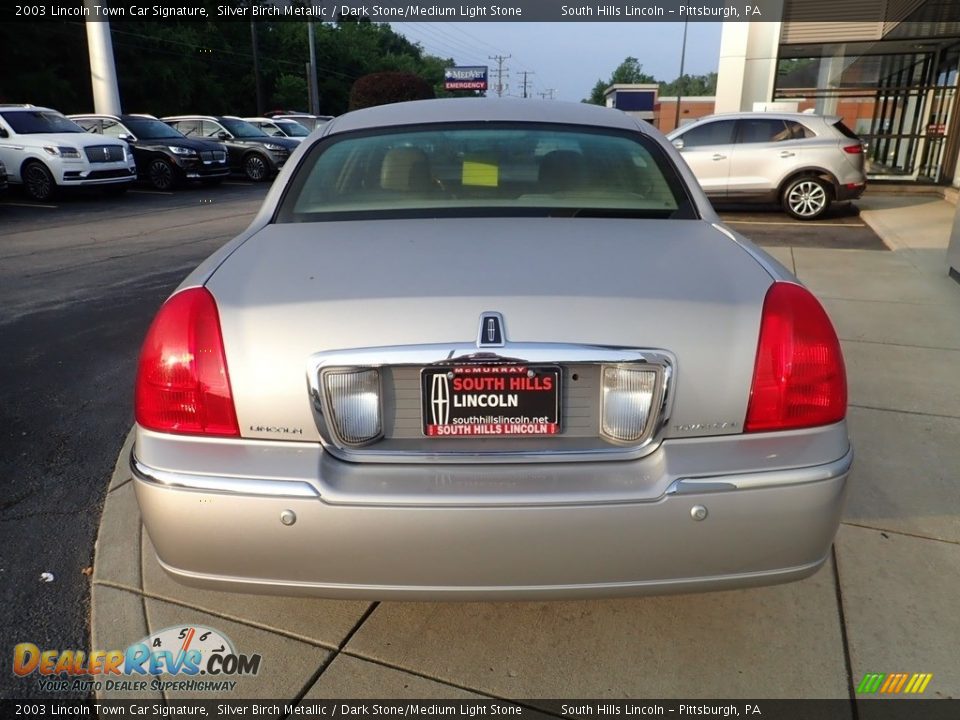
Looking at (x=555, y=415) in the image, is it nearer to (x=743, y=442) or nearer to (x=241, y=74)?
(x=743, y=442)

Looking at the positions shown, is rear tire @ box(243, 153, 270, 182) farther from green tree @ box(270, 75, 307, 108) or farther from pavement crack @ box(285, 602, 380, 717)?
green tree @ box(270, 75, 307, 108)

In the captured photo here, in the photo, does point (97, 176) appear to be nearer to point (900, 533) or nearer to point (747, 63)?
point (747, 63)

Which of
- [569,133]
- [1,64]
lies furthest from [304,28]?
[569,133]

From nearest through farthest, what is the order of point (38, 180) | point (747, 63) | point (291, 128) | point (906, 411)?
1. point (906, 411)
2. point (38, 180)
3. point (747, 63)
4. point (291, 128)

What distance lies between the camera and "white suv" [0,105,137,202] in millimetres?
14492

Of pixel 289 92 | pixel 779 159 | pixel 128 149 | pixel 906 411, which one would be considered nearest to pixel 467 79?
pixel 289 92

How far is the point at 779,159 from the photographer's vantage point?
11.9 metres

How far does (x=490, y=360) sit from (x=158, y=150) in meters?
17.8

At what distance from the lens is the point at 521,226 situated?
2488mm

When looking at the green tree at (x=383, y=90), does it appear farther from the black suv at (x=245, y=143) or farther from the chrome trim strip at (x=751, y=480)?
the chrome trim strip at (x=751, y=480)

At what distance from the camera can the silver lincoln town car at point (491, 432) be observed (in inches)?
72.0

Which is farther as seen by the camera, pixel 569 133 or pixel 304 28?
pixel 304 28

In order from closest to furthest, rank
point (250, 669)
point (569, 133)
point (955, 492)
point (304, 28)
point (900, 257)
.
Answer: point (250, 669), point (569, 133), point (955, 492), point (900, 257), point (304, 28)

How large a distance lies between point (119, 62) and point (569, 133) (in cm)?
3796
